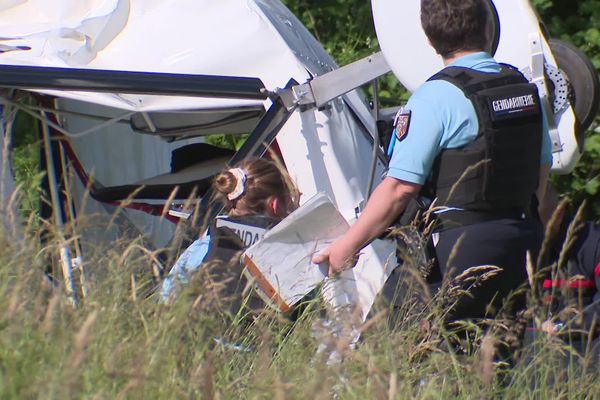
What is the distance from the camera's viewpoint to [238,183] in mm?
4250

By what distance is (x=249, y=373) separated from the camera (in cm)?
326

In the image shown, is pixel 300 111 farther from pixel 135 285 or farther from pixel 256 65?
pixel 135 285

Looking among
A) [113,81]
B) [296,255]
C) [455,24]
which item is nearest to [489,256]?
[296,255]

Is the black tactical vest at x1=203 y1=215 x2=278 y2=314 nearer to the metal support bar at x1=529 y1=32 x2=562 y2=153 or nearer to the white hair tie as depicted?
the white hair tie

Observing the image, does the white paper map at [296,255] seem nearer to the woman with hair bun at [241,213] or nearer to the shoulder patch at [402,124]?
the woman with hair bun at [241,213]

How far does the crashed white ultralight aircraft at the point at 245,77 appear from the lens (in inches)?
180

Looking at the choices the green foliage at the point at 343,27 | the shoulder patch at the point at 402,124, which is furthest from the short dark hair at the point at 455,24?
the green foliage at the point at 343,27

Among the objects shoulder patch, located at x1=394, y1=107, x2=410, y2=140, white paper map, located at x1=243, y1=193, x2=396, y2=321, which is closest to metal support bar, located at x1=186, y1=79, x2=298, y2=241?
white paper map, located at x1=243, y1=193, x2=396, y2=321

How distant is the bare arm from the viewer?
382 cm

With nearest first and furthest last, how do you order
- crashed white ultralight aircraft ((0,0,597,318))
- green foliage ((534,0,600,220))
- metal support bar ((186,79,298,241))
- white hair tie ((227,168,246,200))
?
white hair tie ((227,168,246,200))
crashed white ultralight aircraft ((0,0,597,318))
metal support bar ((186,79,298,241))
green foliage ((534,0,600,220))

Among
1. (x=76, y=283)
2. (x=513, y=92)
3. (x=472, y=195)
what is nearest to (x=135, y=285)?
(x=76, y=283)

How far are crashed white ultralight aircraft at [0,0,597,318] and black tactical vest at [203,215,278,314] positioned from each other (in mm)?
332

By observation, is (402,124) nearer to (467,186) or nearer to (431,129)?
(431,129)

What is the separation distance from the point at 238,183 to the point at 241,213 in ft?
0.37
